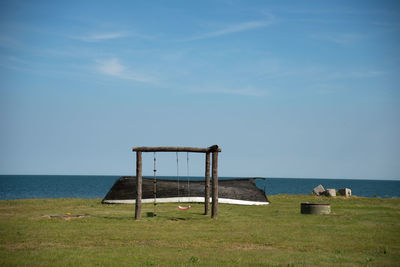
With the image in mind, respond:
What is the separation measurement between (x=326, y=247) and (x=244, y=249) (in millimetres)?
2824

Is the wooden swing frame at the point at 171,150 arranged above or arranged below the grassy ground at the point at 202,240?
above

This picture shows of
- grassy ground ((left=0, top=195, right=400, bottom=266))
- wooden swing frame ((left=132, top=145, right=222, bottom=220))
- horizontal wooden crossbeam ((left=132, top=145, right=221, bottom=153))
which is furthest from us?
horizontal wooden crossbeam ((left=132, top=145, right=221, bottom=153))

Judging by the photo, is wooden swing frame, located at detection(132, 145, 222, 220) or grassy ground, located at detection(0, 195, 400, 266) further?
wooden swing frame, located at detection(132, 145, 222, 220)

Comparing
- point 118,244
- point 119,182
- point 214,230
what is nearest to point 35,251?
point 118,244

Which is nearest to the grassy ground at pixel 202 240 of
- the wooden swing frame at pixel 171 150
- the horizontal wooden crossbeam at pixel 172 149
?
the wooden swing frame at pixel 171 150

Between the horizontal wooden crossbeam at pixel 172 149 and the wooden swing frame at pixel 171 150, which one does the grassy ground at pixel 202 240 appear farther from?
the horizontal wooden crossbeam at pixel 172 149

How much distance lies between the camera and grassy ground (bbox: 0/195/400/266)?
12.4 metres

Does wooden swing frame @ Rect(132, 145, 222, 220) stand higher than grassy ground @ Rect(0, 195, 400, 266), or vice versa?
wooden swing frame @ Rect(132, 145, 222, 220)

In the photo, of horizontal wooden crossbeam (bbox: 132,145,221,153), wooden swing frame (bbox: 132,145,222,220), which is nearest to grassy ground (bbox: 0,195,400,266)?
wooden swing frame (bbox: 132,145,222,220)

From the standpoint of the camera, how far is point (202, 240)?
16.1 metres

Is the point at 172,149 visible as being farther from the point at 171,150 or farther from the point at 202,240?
the point at 202,240

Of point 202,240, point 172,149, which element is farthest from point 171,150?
point 202,240

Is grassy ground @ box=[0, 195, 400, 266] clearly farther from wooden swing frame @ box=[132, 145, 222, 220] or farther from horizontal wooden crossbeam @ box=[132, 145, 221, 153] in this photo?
horizontal wooden crossbeam @ box=[132, 145, 221, 153]

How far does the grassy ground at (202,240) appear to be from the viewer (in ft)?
40.6
